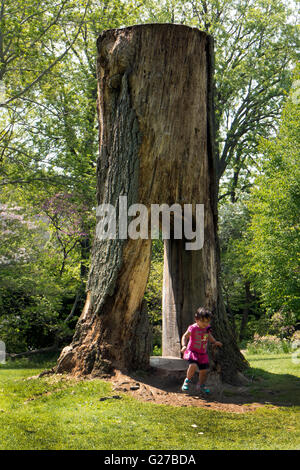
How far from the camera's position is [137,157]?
303 inches

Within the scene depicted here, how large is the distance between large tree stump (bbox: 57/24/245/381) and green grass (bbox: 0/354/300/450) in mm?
915

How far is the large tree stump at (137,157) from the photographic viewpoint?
7.70 meters

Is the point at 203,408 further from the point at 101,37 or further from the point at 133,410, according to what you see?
the point at 101,37

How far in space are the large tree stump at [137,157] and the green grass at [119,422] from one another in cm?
91

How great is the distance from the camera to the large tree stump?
25.3 feet

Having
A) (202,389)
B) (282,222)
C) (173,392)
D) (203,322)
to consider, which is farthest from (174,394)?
(282,222)

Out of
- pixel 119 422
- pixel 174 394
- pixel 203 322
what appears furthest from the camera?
pixel 203 322

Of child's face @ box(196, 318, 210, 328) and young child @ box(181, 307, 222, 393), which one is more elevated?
child's face @ box(196, 318, 210, 328)

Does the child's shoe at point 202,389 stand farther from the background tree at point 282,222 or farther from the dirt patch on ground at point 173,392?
the background tree at point 282,222

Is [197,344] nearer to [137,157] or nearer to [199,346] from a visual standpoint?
[199,346]

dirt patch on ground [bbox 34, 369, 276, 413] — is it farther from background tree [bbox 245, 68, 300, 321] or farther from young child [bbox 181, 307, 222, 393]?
background tree [bbox 245, 68, 300, 321]

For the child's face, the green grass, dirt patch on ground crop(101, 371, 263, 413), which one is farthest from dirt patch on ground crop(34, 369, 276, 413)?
the child's face

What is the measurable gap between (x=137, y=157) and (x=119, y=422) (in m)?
4.07

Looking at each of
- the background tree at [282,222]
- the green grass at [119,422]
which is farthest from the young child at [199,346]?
the background tree at [282,222]
